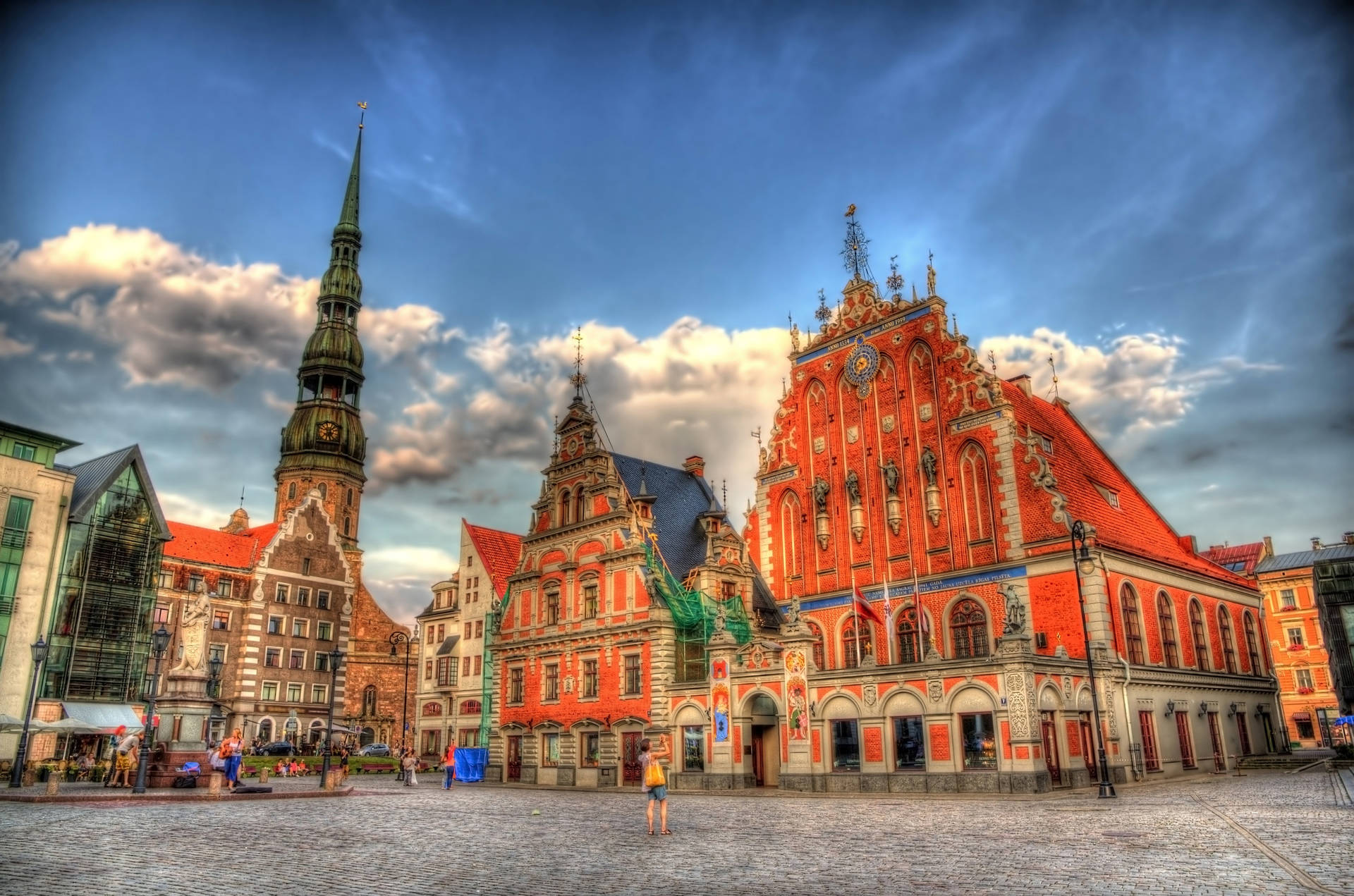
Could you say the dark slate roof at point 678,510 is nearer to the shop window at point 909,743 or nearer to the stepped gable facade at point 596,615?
the stepped gable facade at point 596,615

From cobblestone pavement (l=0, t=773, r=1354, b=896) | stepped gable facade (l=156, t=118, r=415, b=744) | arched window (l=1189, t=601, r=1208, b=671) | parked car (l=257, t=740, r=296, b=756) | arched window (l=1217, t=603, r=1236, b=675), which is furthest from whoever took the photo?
stepped gable facade (l=156, t=118, r=415, b=744)

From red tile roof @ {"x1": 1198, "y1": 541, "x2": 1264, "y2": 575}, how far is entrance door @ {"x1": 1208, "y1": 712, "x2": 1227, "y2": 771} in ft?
102

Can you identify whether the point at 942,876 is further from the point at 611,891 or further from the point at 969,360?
the point at 969,360

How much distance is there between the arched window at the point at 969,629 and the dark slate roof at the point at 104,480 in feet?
145

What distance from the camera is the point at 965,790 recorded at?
27.0m

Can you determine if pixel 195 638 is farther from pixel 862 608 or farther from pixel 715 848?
pixel 715 848

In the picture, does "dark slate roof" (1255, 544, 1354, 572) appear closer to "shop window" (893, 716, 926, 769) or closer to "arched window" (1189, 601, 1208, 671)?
"arched window" (1189, 601, 1208, 671)

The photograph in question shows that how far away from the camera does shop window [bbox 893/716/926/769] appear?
93.5 ft

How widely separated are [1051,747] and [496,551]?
39711 millimetres

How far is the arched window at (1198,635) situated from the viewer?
37.4 m

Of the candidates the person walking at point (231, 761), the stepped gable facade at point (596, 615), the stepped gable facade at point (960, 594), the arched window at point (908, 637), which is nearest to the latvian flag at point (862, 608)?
the stepped gable facade at point (960, 594)

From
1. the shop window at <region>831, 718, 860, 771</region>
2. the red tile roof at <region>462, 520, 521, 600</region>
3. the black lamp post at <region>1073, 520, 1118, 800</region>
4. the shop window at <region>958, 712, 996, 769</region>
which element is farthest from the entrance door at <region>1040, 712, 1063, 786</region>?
the red tile roof at <region>462, 520, 521, 600</region>

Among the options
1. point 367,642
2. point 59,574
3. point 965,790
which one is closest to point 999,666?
point 965,790

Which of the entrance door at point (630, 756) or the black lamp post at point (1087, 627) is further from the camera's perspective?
the entrance door at point (630, 756)
